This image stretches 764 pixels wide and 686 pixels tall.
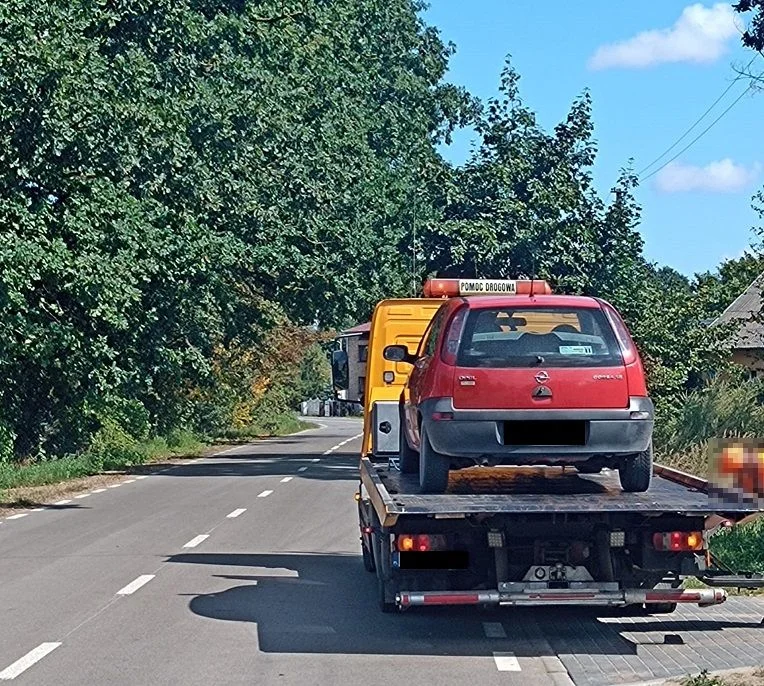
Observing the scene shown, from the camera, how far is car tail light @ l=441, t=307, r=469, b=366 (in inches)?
408

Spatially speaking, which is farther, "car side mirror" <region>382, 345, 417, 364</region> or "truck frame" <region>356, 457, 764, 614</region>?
"car side mirror" <region>382, 345, 417, 364</region>

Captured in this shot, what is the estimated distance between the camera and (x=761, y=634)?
10445 millimetres

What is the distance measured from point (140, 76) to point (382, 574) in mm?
15746

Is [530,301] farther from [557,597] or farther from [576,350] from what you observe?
[557,597]

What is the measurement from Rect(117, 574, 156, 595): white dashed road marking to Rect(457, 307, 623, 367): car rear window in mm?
4287

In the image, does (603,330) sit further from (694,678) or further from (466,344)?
(694,678)

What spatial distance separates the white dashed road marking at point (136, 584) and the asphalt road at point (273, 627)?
0.02 meters

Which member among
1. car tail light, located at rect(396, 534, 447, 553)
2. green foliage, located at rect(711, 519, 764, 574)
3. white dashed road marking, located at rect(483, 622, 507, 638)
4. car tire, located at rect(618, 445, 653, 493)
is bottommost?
white dashed road marking, located at rect(483, 622, 507, 638)

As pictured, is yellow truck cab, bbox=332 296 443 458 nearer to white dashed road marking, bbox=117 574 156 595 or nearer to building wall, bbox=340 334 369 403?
building wall, bbox=340 334 369 403

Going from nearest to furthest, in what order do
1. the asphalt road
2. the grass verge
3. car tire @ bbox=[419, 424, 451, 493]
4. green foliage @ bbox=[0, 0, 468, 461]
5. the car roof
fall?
the asphalt road
car tire @ bbox=[419, 424, 451, 493]
the car roof
green foliage @ bbox=[0, 0, 468, 461]
the grass verge

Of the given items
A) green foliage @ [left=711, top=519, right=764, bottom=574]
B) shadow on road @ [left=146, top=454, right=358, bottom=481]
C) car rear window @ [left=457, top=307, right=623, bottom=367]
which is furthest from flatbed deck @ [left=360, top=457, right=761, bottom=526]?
shadow on road @ [left=146, top=454, right=358, bottom=481]

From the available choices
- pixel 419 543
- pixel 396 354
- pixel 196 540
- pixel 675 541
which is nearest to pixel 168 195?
pixel 196 540

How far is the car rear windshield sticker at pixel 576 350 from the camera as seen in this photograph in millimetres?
10258

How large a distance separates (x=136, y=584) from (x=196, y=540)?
4.14 metres
